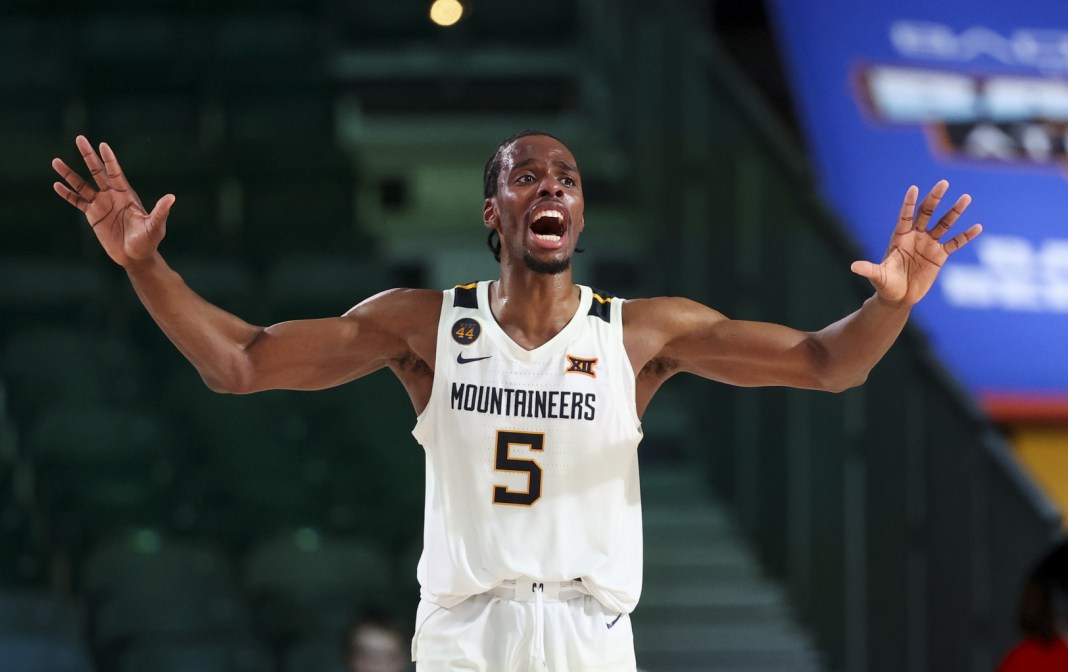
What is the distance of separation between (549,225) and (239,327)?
29.3 inches

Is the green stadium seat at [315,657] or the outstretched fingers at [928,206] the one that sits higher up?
the outstretched fingers at [928,206]

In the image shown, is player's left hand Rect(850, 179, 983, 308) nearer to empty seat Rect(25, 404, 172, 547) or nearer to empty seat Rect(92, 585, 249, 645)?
empty seat Rect(92, 585, 249, 645)

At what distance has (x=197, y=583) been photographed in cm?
680

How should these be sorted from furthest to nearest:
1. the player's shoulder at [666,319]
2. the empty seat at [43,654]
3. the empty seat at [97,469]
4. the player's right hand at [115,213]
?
the empty seat at [97,469]
the empty seat at [43,654]
the player's shoulder at [666,319]
the player's right hand at [115,213]

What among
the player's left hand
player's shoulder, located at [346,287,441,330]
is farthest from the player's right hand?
the player's left hand

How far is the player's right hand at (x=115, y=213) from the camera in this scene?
3.29 metres

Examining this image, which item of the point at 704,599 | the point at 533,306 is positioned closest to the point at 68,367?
the point at 704,599

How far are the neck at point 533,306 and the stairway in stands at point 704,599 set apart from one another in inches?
132

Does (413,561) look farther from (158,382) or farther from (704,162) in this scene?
(704,162)

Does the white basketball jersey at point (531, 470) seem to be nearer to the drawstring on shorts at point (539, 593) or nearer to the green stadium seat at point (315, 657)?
the drawstring on shorts at point (539, 593)

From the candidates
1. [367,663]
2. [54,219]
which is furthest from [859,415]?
[54,219]

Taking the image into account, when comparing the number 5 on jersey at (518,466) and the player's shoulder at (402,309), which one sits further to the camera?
the player's shoulder at (402,309)

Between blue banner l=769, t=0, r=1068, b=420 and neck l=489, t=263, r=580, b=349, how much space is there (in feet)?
15.9

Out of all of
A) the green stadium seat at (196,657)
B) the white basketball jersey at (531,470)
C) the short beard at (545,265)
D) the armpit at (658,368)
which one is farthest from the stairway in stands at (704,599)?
the short beard at (545,265)
